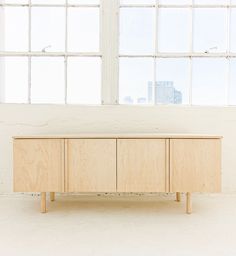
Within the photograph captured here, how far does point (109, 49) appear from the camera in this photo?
3.13 m

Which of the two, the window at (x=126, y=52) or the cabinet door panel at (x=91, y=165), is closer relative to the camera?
the cabinet door panel at (x=91, y=165)

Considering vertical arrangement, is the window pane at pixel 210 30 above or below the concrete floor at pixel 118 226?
above

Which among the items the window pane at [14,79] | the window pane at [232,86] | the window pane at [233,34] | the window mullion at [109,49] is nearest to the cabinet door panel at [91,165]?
the window mullion at [109,49]

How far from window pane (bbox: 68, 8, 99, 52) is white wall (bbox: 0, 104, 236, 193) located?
26.4 inches

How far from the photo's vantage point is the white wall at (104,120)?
3.07 meters

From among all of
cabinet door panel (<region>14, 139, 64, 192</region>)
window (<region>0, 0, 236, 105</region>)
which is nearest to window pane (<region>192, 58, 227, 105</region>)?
window (<region>0, 0, 236, 105</region>)

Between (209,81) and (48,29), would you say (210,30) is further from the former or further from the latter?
(48,29)

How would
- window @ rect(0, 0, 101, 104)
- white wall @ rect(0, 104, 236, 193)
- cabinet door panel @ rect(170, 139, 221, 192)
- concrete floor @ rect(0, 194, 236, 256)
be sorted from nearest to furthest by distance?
concrete floor @ rect(0, 194, 236, 256)
cabinet door panel @ rect(170, 139, 221, 192)
white wall @ rect(0, 104, 236, 193)
window @ rect(0, 0, 101, 104)

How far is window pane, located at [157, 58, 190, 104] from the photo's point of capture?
3.21m

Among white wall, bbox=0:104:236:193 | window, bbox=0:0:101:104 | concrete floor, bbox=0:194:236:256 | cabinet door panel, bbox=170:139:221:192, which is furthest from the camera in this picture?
window, bbox=0:0:101:104

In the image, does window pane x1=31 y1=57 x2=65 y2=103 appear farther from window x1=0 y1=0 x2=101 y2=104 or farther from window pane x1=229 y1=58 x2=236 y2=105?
window pane x1=229 y1=58 x2=236 y2=105

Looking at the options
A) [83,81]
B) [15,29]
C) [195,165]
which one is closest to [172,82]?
[83,81]

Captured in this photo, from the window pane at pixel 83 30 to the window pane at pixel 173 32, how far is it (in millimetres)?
687

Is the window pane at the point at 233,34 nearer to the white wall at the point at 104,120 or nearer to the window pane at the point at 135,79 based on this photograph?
the white wall at the point at 104,120
